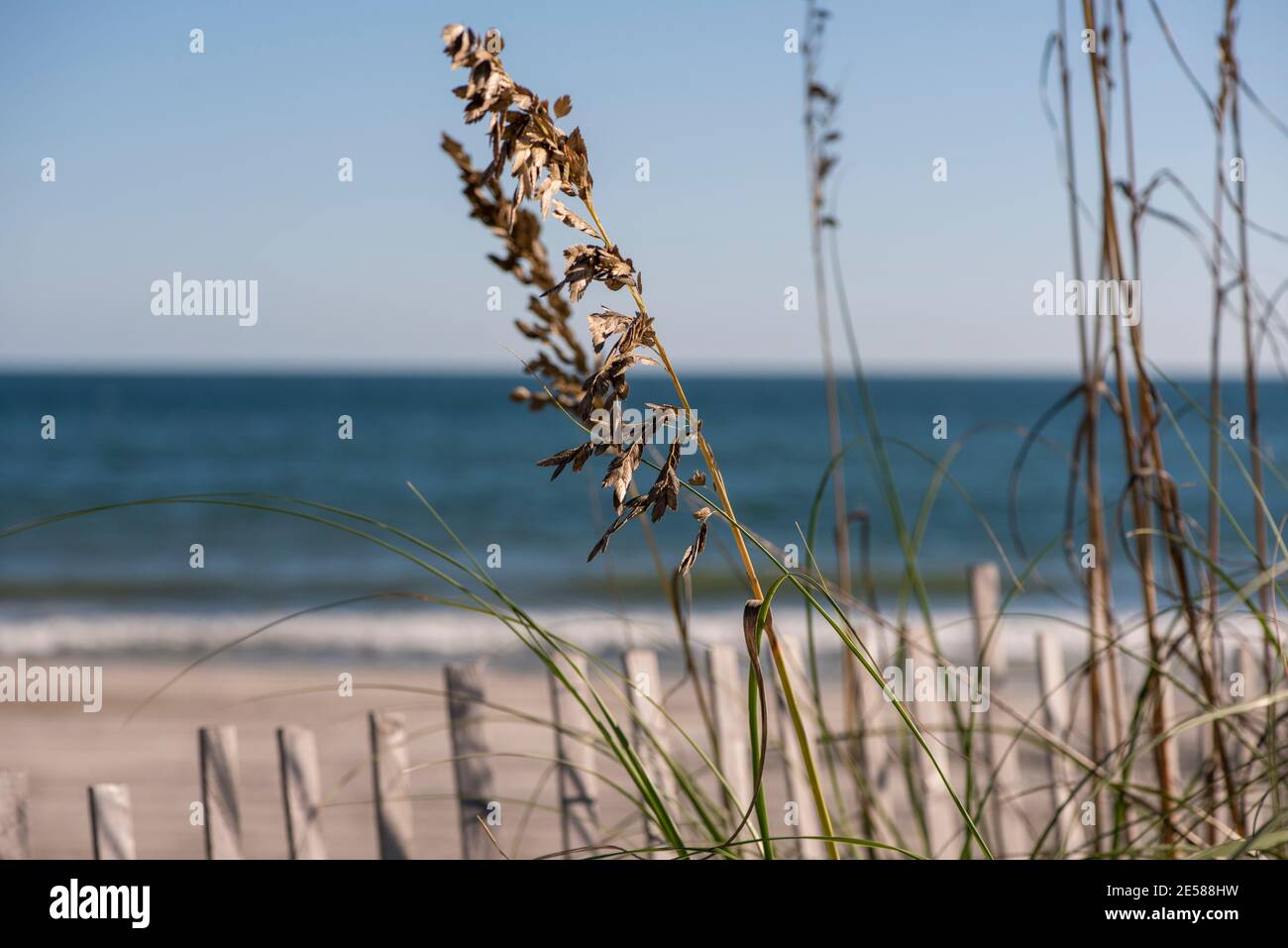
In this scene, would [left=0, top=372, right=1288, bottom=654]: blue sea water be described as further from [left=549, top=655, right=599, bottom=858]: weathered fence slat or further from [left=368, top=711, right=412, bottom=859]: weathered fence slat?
[left=368, top=711, right=412, bottom=859]: weathered fence slat

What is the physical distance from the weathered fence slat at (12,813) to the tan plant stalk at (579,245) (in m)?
1.10

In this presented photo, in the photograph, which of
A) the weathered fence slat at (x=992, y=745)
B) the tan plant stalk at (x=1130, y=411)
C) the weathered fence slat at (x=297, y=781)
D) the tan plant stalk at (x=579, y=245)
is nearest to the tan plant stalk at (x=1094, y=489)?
the tan plant stalk at (x=1130, y=411)

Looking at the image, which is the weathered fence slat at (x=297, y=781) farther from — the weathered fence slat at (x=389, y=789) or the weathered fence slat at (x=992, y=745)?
the weathered fence slat at (x=992, y=745)

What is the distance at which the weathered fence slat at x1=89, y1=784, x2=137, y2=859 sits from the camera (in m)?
1.21

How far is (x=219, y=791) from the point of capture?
130 centimetres

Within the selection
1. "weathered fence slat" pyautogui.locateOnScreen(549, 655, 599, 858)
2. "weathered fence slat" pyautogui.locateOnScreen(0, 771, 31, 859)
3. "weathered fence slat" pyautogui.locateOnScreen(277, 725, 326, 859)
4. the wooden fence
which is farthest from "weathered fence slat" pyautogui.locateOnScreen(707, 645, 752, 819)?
"weathered fence slat" pyautogui.locateOnScreen(0, 771, 31, 859)

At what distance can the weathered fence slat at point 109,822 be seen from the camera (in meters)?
1.21

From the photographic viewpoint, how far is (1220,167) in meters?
1.03

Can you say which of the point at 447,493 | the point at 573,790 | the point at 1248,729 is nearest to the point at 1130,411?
the point at 1248,729

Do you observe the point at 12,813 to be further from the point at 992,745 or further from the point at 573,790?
the point at 992,745

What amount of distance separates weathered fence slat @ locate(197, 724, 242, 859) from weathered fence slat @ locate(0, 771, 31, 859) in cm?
21
